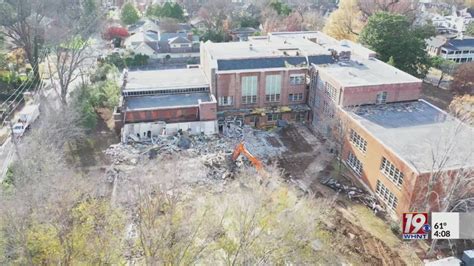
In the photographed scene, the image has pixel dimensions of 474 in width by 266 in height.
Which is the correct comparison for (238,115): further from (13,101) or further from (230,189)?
(13,101)

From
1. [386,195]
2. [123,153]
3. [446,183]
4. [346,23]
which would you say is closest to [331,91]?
[386,195]

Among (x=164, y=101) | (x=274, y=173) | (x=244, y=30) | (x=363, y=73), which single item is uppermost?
(x=363, y=73)

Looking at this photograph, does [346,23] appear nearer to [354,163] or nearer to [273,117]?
[273,117]

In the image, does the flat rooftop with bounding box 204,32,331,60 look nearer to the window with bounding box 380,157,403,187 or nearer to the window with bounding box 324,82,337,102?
the window with bounding box 324,82,337,102

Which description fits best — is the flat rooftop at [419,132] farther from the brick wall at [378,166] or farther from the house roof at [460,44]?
the house roof at [460,44]

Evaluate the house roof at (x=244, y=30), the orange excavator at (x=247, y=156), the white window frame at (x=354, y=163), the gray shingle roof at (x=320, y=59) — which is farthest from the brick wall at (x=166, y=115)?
the house roof at (x=244, y=30)

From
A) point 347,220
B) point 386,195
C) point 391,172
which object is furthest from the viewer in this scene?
point 386,195

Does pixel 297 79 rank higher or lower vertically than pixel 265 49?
lower
